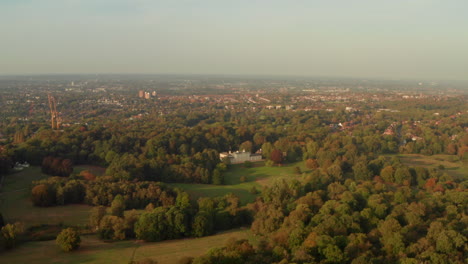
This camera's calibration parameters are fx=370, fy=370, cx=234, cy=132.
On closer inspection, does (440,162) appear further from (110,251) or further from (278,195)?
(110,251)

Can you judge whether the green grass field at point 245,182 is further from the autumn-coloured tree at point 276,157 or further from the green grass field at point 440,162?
the green grass field at point 440,162

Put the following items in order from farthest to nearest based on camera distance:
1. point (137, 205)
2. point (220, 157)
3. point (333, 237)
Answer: point (220, 157), point (137, 205), point (333, 237)

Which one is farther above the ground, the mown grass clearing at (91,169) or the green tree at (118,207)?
the green tree at (118,207)

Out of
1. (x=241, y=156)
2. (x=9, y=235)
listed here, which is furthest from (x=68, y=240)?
(x=241, y=156)

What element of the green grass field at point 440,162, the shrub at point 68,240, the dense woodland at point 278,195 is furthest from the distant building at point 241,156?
the shrub at point 68,240

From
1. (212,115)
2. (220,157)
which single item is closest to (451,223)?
(220,157)

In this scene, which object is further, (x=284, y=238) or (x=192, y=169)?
(x=192, y=169)

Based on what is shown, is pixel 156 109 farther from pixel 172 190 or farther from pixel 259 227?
pixel 259 227
